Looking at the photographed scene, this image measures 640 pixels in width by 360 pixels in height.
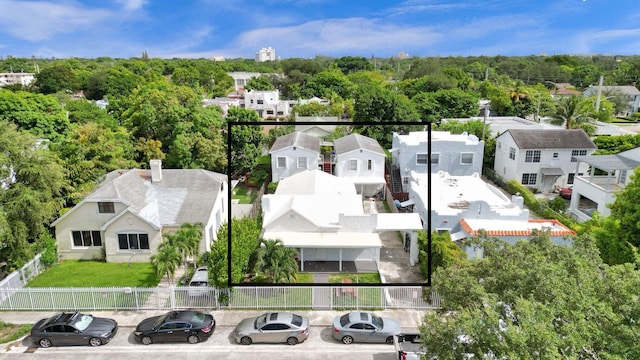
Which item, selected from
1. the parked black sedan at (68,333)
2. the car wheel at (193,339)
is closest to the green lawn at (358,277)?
the car wheel at (193,339)

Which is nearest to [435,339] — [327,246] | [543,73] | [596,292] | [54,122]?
[596,292]

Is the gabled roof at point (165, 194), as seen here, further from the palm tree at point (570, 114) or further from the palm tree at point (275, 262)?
the palm tree at point (570, 114)

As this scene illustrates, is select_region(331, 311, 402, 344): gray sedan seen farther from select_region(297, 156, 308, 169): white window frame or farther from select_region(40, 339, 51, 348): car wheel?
select_region(297, 156, 308, 169): white window frame

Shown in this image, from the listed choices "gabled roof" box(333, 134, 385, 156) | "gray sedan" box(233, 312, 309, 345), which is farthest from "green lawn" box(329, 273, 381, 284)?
"gabled roof" box(333, 134, 385, 156)

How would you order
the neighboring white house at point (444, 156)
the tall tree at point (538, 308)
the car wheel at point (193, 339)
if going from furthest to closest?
the neighboring white house at point (444, 156), the car wheel at point (193, 339), the tall tree at point (538, 308)

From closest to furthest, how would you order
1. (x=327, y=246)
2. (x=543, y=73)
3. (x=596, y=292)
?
(x=596, y=292) → (x=327, y=246) → (x=543, y=73)

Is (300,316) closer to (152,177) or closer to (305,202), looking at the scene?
(305,202)
